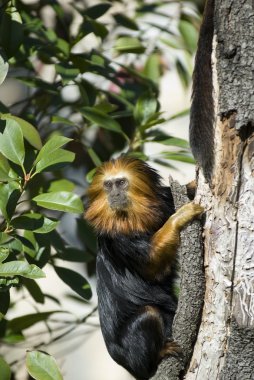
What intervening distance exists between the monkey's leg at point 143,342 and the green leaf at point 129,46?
1.67m

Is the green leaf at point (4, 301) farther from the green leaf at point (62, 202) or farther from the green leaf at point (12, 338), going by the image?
the green leaf at point (12, 338)

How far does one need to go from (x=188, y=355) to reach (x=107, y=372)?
13.3 feet

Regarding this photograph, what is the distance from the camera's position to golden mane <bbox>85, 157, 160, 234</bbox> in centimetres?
436

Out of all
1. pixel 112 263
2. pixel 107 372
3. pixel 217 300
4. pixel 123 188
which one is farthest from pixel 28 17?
pixel 107 372

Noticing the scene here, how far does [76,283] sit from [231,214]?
1.49m

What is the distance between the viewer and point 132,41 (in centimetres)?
504

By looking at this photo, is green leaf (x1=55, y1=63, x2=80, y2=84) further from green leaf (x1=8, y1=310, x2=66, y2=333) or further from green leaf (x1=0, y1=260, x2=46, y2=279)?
green leaf (x1=8, y1=310, x2=66, y2=333)

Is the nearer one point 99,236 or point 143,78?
point 99,236

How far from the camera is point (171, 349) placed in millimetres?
3490

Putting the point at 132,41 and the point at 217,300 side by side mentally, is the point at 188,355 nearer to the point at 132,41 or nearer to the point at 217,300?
the point at 217,300

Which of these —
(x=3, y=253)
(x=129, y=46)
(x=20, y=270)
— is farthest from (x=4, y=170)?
(x=129, y=46)

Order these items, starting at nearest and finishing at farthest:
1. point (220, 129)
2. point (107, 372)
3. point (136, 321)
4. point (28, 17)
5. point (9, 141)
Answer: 1. point (220, 129)
2. point (9, 141)
3. point (136, 321)
4. point (28, 17)
5. point (107, 372)

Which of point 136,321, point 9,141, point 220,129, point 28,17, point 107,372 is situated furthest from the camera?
point 107,372

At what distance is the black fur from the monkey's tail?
3.36 feet
